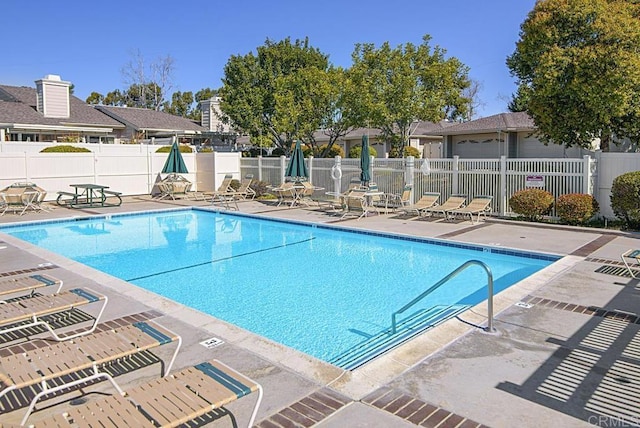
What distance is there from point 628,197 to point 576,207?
1190 millimetres

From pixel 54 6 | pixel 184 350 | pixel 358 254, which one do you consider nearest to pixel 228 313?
pixel 184 350

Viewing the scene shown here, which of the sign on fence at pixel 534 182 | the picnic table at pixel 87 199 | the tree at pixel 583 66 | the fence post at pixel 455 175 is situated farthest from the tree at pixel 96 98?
the sign on fence at pixel 534 182

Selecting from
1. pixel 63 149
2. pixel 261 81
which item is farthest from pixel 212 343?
pixel 261 81

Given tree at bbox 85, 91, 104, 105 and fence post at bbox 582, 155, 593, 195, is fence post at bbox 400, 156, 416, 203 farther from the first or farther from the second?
tree at bbox 85, 91, 104, 105

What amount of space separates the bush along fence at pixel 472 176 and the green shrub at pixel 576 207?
19.7 inches

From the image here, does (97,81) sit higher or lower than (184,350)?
higher

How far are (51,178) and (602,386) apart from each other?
20224 millimetres

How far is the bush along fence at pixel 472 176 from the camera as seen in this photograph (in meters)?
13.6

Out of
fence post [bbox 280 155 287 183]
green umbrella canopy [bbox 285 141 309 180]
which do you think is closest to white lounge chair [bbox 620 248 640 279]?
green umbrella canopy [bbox 285 141 309 180]

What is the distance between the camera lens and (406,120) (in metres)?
20.7

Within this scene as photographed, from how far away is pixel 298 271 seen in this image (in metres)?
9.74

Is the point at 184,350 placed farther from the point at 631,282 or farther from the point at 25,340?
the point at 631,282

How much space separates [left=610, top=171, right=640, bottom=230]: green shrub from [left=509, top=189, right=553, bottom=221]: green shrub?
157 cm

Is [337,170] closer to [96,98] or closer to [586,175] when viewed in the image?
[586,175]
